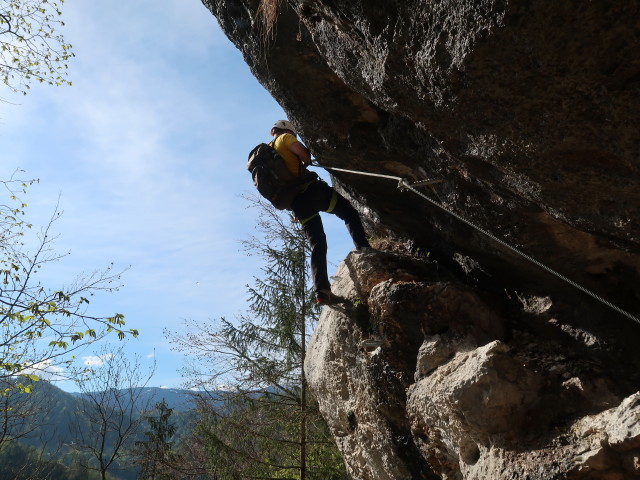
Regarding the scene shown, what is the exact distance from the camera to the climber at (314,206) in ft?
18.4

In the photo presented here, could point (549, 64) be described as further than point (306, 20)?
No

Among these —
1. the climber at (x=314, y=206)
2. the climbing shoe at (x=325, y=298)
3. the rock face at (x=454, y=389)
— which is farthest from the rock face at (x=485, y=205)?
the climbing shoe at (x=325, y=298)

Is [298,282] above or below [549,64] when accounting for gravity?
above

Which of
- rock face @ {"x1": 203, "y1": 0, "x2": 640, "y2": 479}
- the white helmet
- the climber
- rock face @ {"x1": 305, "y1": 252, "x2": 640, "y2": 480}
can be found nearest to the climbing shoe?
the climber

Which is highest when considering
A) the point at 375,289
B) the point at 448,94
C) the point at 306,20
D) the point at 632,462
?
the point at 306,20

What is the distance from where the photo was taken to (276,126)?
6.04 meters

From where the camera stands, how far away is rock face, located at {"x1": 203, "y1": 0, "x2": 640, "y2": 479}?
252 cm

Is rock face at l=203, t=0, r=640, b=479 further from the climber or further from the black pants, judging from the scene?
the black pants

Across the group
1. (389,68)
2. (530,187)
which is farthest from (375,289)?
(389,68)

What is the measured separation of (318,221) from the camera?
5.98 m

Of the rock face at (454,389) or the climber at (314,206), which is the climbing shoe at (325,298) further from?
the rock face at (454,389)

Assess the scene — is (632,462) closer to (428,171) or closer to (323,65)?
(428,171)

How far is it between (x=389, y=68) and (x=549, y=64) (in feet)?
3.69

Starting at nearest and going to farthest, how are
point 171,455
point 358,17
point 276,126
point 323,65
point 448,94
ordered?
point 448,94 < point 358,17 < point 323,65 < point 276,126 < point 171,455
